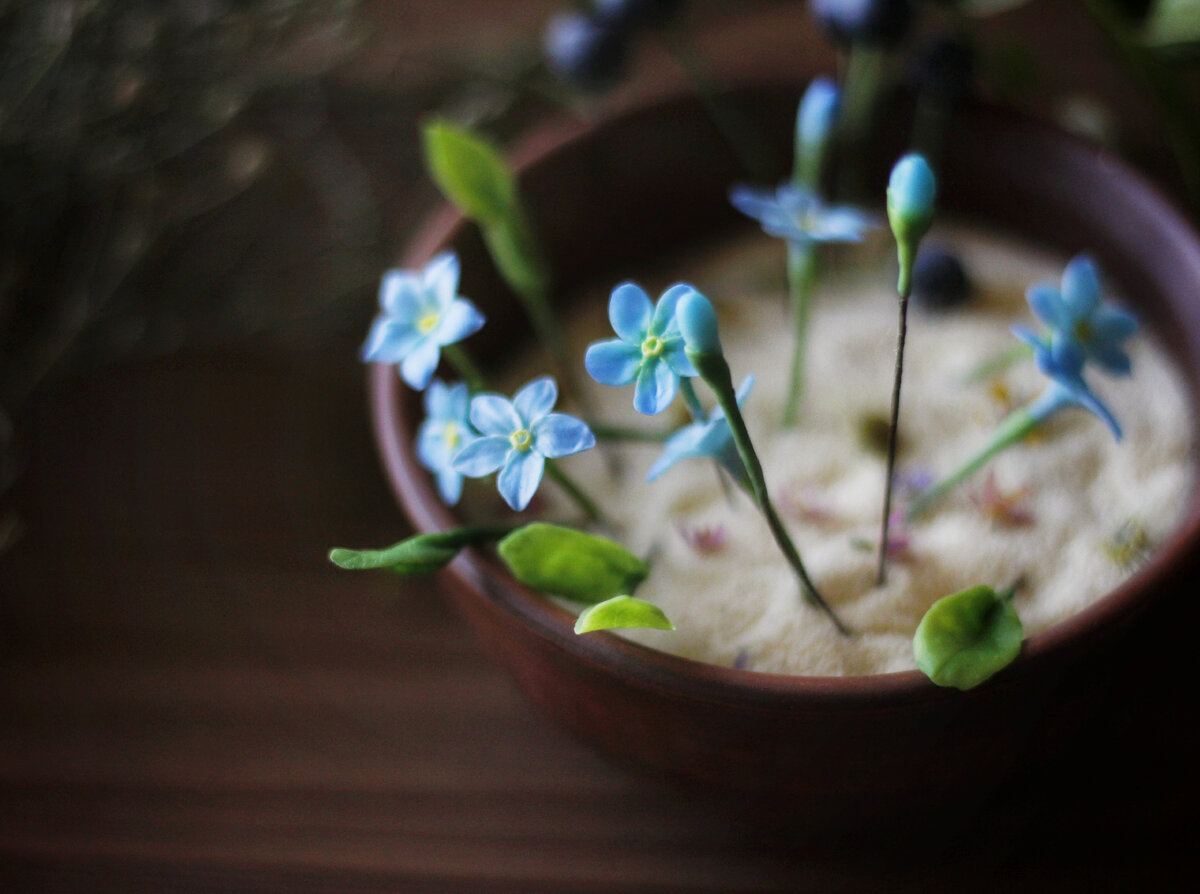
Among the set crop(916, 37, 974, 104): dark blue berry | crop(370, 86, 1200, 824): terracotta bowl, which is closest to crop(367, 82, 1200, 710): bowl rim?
crop(370, 86, 1200, 824): terracotta bowl

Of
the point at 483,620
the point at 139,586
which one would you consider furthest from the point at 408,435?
the point at 139,586

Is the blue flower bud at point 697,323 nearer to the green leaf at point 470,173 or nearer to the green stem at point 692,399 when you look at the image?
the green stem at point 692,399

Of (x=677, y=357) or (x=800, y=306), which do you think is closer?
(x=677, y=357)

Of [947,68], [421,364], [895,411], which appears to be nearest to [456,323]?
[421,364]

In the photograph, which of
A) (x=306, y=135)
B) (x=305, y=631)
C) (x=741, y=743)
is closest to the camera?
(x=741, y=743)

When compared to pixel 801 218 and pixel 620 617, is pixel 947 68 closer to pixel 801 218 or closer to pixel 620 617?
pixel 801 218

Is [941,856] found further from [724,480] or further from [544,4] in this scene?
[544,4]

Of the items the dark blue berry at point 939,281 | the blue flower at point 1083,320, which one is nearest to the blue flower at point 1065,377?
the blue flower at point 1083,320
